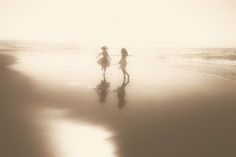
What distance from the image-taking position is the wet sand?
6766mm

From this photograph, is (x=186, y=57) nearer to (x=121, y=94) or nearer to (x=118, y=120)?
(x=121, y=94)

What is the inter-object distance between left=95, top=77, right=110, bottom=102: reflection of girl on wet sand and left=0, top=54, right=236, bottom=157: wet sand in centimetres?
4

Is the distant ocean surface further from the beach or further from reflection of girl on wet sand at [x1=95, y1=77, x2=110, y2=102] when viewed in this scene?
the beach

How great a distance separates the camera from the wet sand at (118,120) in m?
6.77

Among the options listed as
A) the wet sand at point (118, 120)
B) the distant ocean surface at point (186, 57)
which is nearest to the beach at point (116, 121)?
the wet sand at point (118, 120)

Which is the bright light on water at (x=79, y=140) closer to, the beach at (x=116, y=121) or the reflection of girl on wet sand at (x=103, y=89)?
the beach at (x=116, y=121)

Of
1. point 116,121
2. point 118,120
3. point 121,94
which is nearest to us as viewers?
point 116,121

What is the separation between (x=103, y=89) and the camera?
48.8 ft

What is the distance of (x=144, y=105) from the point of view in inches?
448

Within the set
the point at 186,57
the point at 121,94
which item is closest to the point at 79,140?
the point at 121,94

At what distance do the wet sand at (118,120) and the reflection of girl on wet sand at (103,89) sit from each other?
4 centimetres

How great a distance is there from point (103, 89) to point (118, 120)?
19.1 ft

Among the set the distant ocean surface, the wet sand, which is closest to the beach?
the wet sand

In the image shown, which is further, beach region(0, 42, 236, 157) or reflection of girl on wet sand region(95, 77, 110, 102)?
reflection of girl on wet sand region(95, 77, 110, 102)
